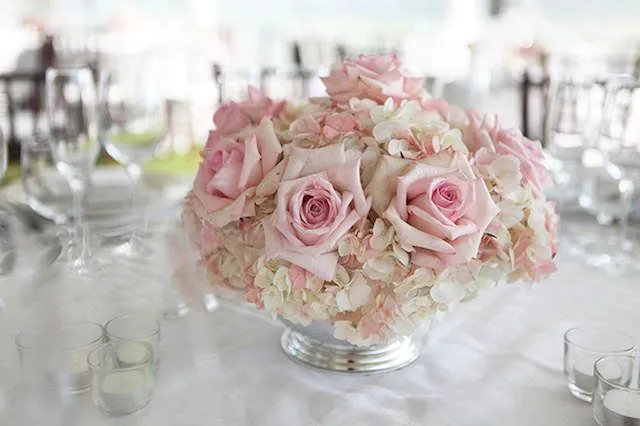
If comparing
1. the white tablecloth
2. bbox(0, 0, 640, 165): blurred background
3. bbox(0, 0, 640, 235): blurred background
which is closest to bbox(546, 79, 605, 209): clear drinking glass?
bbox(0, 0, 640, 235): blurred background

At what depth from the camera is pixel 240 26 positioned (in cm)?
711

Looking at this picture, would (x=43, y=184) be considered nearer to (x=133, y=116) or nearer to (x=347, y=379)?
(x=133, y=116)

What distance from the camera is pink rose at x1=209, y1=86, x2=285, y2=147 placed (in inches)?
32.3

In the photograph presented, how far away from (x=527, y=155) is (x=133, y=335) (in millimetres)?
441

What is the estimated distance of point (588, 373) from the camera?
72 cm

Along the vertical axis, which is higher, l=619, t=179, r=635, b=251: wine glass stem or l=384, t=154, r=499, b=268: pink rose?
l=384, t=154, r=499, b=268: pink rose

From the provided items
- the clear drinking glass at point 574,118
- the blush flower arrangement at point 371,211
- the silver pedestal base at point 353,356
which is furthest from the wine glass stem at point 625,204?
the silver pedestal base at point 353,356

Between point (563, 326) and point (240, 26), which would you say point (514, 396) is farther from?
point (240, 26)

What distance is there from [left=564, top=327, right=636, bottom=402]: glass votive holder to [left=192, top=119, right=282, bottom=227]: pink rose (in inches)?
13.8

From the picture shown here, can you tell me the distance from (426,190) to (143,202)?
77cm

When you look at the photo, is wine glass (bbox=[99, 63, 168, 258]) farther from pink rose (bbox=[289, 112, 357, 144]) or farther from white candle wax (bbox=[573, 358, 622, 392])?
white candle wax (bbox=[573, 358, 622, 392])

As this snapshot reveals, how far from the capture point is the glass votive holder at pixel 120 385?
685 millimetres

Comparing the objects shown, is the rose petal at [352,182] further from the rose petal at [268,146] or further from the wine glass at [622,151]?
the wine glass at [622,151]

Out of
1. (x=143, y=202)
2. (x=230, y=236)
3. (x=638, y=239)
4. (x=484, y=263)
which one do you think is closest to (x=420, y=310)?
(x=484, y=263)
